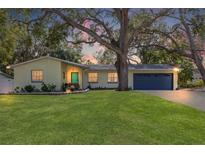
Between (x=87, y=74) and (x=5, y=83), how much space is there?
581 centimetres

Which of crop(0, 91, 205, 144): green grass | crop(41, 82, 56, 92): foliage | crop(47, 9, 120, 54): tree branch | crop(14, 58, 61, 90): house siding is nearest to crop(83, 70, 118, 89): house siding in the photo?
crop(14, 58, 61, 90): house siding

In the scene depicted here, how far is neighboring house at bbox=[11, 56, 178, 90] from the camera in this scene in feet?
59.0

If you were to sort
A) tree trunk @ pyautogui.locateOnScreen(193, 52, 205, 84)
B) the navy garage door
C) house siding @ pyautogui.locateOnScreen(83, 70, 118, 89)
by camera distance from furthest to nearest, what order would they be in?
house siding @ pyautogui.locateOnScreen(83, 70, 118, 89) < the navy garage door < tree trunk @ pyautogui.locateOnScreen(193, 52, 205, 84)

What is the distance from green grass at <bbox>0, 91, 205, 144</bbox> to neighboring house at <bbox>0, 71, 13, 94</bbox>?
5.02 metres

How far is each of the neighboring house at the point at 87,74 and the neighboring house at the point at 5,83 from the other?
0.76ft

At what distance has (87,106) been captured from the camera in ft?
38.2

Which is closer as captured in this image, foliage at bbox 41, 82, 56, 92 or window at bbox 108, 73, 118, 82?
foliage at bbox 41, 82, 56, 92

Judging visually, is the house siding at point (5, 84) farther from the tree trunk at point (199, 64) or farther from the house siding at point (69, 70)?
the tree trunk at point (199, 64)

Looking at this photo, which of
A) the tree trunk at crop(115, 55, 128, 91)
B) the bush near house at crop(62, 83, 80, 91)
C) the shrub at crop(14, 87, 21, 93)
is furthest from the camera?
the bush near house at crop(62, 83, 80, 91)

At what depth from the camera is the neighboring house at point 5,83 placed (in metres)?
17.3

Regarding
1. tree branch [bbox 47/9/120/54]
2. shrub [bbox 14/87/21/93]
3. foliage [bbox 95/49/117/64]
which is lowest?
shrub [bbox 14/87/21/93]

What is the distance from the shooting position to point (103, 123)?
9.24m

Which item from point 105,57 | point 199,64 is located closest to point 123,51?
point 199,64

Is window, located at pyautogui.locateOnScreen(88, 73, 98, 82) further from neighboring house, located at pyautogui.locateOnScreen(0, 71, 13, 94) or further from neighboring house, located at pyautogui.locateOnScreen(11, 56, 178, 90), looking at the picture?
neighboring house, located at pyautogui.locateOnScreen(0, 71, 13, 94)
